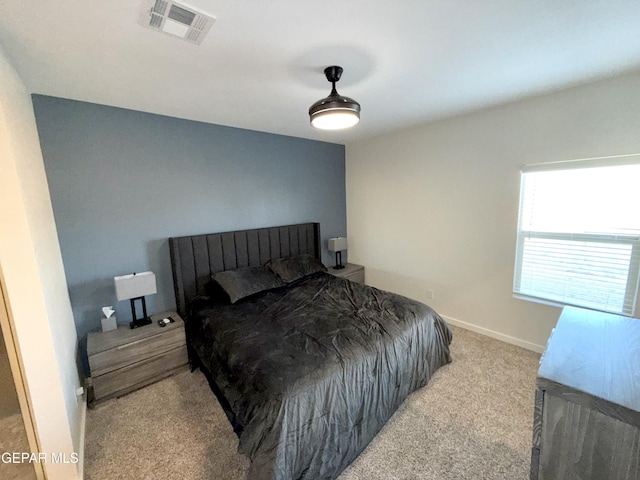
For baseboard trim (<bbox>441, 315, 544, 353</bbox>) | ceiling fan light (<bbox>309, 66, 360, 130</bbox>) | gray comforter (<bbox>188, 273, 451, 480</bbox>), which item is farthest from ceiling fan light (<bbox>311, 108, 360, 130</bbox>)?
baseboard trim (<bbox>441, 315, 544, 353</bbox>)

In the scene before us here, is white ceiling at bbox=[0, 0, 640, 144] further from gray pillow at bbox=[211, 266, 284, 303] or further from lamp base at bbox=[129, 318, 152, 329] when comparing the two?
lamp base at bbox=[129, 318, 152, 329]

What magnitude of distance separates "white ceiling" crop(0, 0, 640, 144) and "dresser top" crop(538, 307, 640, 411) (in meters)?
1.55

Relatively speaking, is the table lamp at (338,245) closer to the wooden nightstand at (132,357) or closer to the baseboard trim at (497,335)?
the baseboard trim at (497,335)

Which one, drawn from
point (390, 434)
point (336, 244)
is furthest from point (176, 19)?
point (336, 244)

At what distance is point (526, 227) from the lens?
2.66 meters

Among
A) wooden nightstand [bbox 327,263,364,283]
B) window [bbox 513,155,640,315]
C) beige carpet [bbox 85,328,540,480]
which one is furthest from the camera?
wooden nightstand [bbox 327,263,364,283]

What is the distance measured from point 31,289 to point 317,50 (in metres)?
2.03

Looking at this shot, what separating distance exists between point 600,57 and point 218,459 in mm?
3613

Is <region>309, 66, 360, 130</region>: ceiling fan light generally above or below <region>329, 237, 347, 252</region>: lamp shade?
above

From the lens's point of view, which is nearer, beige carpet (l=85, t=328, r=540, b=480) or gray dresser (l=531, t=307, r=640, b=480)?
gray dresser (l=531, t=307, r=640, b=480)

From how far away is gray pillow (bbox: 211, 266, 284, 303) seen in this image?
270cm

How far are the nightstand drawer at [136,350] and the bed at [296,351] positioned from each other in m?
0.15

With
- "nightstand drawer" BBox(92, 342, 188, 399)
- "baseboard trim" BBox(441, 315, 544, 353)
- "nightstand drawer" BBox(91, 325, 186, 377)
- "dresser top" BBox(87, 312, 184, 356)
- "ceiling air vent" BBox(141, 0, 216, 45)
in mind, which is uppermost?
"ceiling air vent" BBox(141, 0, 216, 45)

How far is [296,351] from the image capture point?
1.77 m
